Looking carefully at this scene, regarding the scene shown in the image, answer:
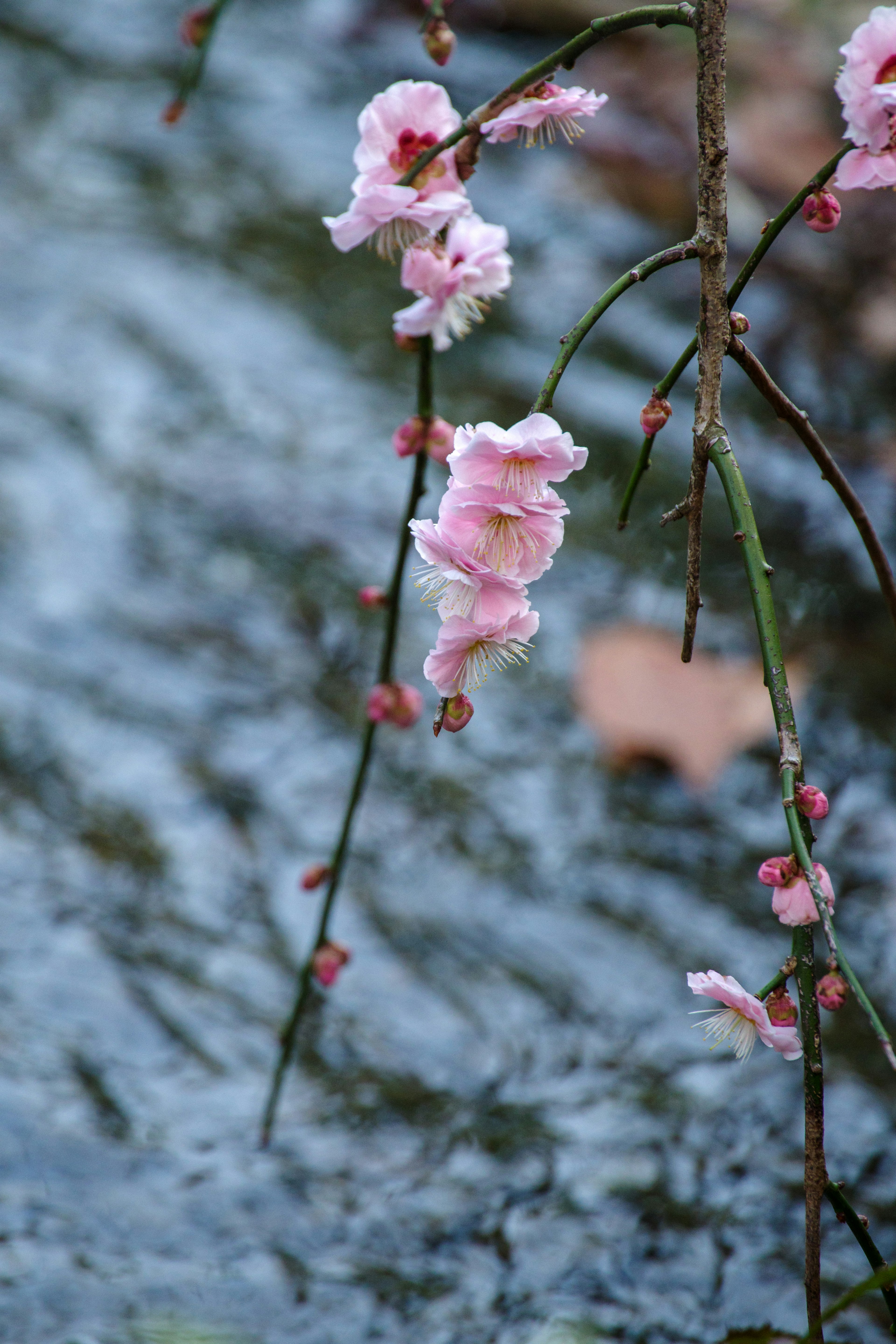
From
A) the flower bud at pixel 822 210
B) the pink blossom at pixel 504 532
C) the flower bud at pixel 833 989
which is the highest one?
the flower bud at pixel 822 210

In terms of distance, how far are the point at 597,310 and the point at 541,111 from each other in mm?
183

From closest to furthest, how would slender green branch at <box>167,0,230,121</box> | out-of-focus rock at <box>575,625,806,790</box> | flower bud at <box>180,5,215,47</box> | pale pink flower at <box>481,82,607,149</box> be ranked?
pale pink flower at <box>481,82,607,149</box>, slender green branch at <box>167,0,230,121</box>, flower bud at <box>180,5,215,47</box>, out-of-focus rock at <box>575,625,806,790</box>

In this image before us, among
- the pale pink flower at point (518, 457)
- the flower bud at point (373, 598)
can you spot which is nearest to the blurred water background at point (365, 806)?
the flower bud at point (373, 598)

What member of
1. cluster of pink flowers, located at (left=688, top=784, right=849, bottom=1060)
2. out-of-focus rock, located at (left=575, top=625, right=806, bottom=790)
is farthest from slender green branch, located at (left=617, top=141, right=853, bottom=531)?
out-of-focus rock, located at (left=575, top=625, right=806, bottom=790)

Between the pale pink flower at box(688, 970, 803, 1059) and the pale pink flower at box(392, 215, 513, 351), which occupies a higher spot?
the pale pink flower at box(392, 215, 513, 351)

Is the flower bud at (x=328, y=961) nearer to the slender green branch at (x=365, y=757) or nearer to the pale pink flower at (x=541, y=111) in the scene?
the slender green branch at (x=365, y=757)

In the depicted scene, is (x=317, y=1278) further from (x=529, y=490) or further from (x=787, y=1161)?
(x=529, y=490)

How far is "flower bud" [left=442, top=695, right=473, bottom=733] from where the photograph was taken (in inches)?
25.0

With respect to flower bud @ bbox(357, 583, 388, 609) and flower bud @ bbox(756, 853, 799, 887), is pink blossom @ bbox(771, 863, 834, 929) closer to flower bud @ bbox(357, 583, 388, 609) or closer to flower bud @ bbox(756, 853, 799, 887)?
flower bud @ bbox(756, 853, 799, 887)

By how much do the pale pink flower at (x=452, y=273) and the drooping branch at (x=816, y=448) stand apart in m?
0.20

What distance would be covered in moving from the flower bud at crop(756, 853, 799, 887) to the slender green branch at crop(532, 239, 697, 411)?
9.9 inches

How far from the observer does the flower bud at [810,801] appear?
1.99 feet

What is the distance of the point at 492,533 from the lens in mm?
624

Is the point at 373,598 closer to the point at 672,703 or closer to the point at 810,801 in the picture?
the point at 810,801
